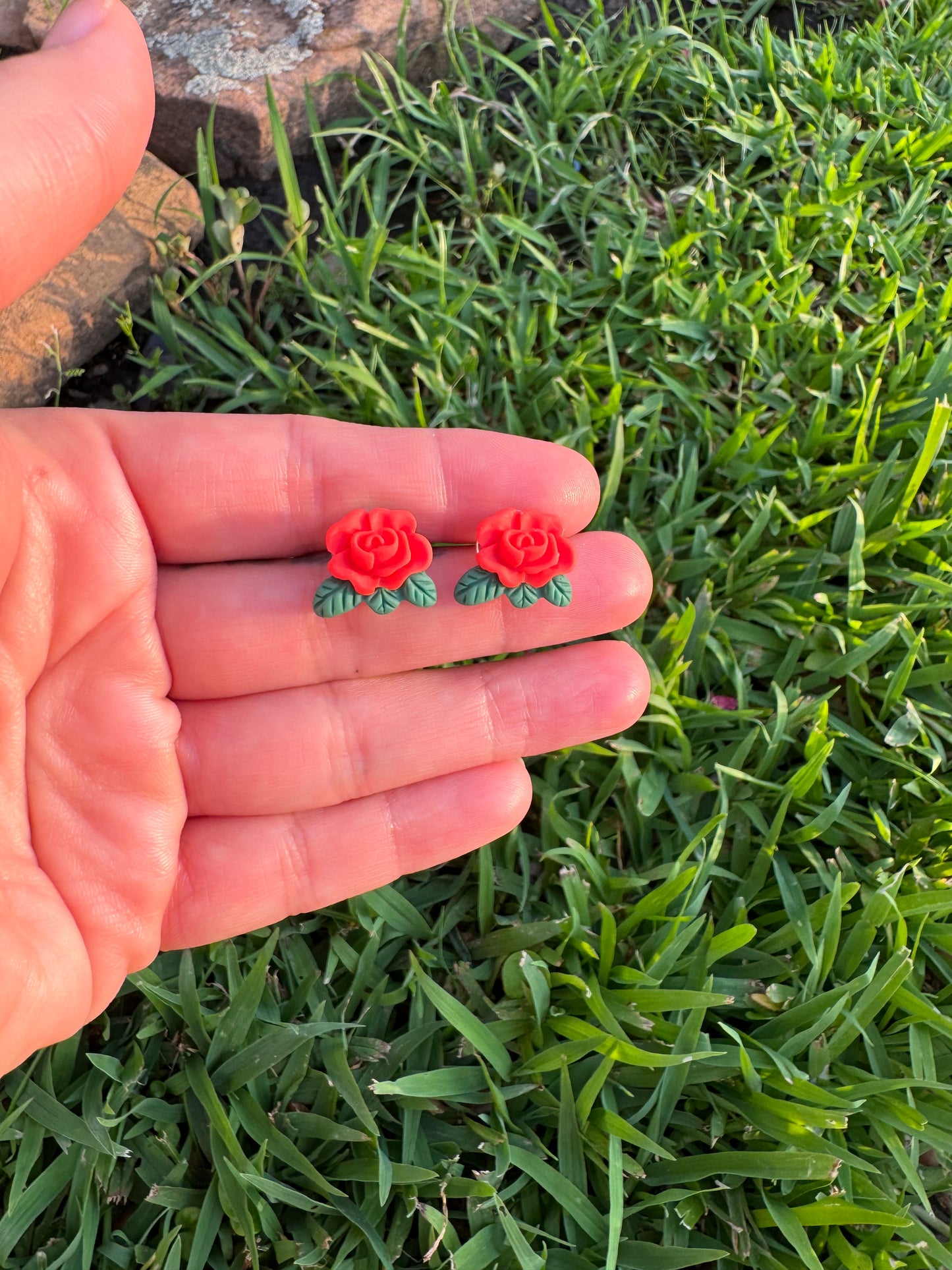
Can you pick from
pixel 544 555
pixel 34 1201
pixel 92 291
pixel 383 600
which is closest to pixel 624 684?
pixel 544 555

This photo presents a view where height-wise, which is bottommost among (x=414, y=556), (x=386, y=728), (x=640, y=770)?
(x=640, y=770)

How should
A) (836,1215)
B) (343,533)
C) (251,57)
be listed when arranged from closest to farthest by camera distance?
(836,1215)
(343,533)
(251,57)

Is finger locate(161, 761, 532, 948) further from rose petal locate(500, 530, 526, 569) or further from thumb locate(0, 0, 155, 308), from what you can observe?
thumb locate(0, 0, 155, 308)

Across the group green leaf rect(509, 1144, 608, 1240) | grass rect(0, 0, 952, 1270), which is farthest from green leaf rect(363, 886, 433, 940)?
green leaf rect(509, 1144, 608, 1240)

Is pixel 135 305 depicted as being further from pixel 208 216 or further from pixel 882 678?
pixel 882 678

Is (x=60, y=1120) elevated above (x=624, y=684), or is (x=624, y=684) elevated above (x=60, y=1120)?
(x=624, y=684)

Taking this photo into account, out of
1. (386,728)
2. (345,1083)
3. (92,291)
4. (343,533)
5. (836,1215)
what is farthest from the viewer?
(92,291)

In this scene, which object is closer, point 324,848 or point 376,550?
point 376,550

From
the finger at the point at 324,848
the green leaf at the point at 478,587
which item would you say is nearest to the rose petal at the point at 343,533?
the green leaf at the point at 478,587

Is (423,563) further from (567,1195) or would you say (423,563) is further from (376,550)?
(567,1195)

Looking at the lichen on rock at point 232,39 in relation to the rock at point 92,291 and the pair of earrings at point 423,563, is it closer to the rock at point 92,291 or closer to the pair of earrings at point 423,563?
the rock at point 92,291
